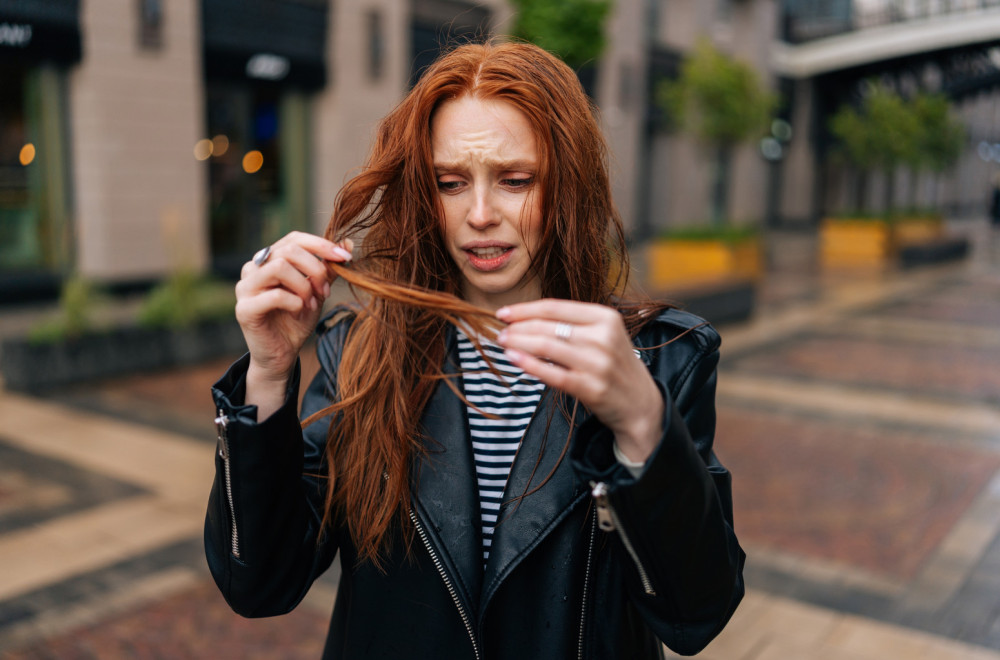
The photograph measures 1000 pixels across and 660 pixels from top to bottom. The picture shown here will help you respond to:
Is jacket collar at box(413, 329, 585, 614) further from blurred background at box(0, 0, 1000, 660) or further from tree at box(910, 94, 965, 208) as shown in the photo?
tree at box(910, 94, 965, 208)

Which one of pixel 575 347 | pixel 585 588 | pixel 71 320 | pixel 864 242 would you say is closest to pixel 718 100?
pixel 864 242

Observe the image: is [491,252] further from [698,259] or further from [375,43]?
[698,259]

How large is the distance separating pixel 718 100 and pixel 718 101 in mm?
34

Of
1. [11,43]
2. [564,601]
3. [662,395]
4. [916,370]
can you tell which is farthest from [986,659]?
[11,43]

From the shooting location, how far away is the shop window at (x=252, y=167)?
1441cm

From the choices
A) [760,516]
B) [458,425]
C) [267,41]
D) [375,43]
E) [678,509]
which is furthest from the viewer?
[375,43]

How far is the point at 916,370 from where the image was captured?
10.1 meters

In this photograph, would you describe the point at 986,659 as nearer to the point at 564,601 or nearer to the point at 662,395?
the point at 564,601

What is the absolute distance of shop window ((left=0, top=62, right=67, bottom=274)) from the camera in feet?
38.7

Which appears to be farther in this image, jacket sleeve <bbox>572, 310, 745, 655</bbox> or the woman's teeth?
the woman's teeth

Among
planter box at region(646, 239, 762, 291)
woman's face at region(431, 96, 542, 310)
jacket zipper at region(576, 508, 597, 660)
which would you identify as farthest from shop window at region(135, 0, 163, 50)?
jacket zipper at region(576, 508, 597, 660)

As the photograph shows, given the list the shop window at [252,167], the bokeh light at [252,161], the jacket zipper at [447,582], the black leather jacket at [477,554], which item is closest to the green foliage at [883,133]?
the shop window at [252,167]

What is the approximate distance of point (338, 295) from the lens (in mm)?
12398

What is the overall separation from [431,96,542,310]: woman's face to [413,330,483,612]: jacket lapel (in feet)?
0.87
